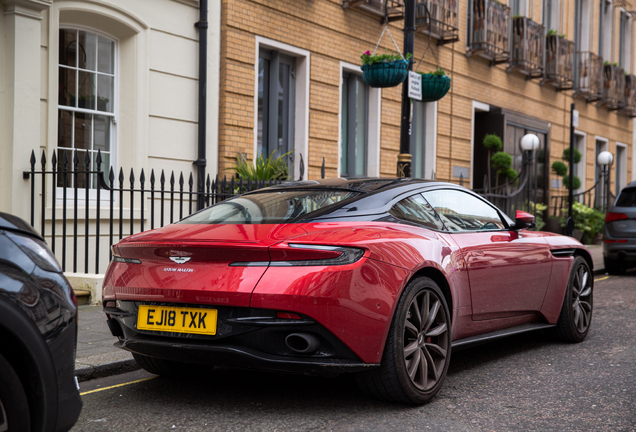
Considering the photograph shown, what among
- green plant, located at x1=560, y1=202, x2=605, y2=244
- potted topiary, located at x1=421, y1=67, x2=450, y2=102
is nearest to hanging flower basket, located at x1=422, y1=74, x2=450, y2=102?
potted topiary, located at x1=421, y1=67, x2=450, y2=102

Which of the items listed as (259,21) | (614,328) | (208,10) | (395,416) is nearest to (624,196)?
(614,328)

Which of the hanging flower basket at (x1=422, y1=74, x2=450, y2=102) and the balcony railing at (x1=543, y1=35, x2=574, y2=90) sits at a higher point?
the balcony railing at (x1=543, y1=35, x2=574, y2=90)

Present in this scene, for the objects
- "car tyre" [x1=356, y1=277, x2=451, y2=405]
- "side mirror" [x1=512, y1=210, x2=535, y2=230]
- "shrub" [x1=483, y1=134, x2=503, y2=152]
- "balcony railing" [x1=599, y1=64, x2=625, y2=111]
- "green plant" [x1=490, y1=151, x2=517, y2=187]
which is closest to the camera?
"car tyre" [x1=356, y1=277, x2=451, y2=405]

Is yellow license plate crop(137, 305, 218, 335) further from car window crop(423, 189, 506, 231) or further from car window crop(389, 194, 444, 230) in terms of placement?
car window crop(423, 189, 506, 231)

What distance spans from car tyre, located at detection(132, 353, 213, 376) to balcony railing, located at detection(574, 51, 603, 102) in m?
19.5

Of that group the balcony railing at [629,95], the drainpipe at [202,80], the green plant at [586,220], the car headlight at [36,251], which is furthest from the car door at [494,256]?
the balcony railing at [629,95]

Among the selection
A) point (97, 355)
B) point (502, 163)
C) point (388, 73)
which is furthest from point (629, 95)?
point (97, 355)

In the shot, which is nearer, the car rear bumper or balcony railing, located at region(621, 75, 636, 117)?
the car rear bumper

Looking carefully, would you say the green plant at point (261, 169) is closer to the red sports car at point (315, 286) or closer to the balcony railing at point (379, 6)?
the balcony railing at point (379, 6)

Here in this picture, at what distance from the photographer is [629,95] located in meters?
25.5

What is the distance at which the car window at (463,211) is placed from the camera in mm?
4965

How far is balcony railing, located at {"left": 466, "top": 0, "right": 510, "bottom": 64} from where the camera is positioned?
1630cm

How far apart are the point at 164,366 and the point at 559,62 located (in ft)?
59.3

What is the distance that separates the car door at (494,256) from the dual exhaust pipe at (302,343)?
152 cm
